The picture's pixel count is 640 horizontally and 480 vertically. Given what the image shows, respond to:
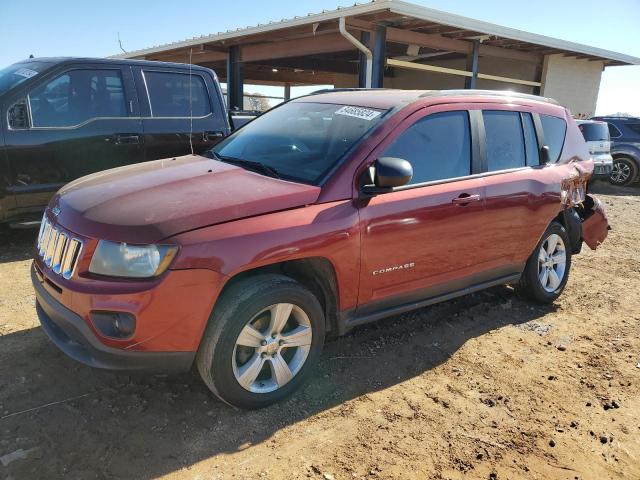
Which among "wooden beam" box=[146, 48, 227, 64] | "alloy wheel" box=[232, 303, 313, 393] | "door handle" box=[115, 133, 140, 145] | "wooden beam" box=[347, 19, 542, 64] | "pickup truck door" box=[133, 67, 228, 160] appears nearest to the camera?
"alloy wheel" box=[232, 303, 313, 393]

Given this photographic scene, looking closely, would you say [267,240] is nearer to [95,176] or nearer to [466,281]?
[95,176]

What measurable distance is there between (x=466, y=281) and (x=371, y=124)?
4.66ft

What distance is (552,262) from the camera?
15.5ft

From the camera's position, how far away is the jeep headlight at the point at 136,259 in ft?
8.17

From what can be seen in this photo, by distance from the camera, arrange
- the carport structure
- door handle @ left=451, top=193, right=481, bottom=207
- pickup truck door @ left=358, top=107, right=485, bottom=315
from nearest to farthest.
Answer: pickup truck door @ left=358, top=107, right=485, bottom=315 → door handle @ left=451, top=193, right=481, bottom=207 → the carport structure

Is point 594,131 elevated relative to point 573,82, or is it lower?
lower

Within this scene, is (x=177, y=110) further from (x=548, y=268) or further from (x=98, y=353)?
(x=548, y=268)

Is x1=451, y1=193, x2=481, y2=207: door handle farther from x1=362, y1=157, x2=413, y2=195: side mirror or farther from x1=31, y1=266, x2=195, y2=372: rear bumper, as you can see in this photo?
x1=31, y1=266, x2=195, y2=372: rear bumper

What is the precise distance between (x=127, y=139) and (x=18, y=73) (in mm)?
1258

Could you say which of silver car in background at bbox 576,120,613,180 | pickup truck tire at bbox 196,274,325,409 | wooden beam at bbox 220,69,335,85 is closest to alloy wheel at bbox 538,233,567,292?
pickup truck tire at bbox 196,274,325,409

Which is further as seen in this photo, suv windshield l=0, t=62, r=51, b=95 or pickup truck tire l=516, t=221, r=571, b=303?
suv windshield l=0, t=62, r=51, b=95

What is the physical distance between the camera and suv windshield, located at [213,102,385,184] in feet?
10.7

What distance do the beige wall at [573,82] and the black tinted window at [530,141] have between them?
12641 millimetres

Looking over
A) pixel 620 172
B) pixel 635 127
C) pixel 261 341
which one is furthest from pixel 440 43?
pixel 261 341
